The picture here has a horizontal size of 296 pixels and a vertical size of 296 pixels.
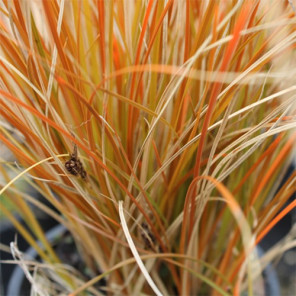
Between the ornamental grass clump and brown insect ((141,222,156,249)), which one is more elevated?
the ornamental grass clump

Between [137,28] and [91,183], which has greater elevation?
[137,28]

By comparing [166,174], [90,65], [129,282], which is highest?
[90,65]

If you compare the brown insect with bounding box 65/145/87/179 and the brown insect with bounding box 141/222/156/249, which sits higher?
the brown insect with bounding box 65/145/87/179

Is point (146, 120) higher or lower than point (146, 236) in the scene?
higher

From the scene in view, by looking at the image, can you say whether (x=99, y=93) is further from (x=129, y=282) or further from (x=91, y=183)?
(x=129, y=282)

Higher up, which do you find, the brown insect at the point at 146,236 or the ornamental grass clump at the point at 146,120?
the ornamental grass clump at the point at 146,120

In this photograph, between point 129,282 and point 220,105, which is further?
point 129,282

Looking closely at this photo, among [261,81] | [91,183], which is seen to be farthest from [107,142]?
[261,81]

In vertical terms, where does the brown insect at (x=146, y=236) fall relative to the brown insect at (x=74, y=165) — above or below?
below
